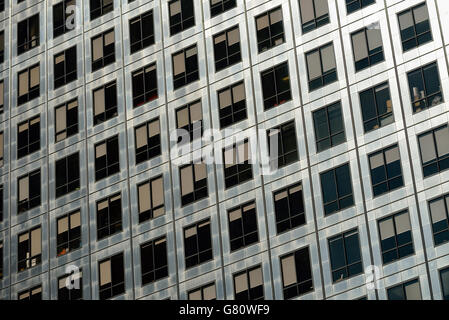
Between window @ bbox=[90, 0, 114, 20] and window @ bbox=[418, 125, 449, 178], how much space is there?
2263cm

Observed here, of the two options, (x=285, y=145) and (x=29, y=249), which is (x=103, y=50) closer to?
(x=29, y=249)

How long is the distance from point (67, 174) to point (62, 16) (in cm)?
1035

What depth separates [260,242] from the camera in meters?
58.6

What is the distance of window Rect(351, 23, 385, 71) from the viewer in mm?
58469

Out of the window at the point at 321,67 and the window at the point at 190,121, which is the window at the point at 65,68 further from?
the window at the point at 321,67

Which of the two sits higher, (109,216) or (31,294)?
(109,216)

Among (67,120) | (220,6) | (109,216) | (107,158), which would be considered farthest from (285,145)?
(67,120)

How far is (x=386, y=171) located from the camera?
56.1 meters

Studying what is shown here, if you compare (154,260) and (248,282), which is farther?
(154,260)

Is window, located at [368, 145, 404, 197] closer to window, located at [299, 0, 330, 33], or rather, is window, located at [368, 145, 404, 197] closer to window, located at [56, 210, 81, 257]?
window, located at [299, 0, 330, 33]

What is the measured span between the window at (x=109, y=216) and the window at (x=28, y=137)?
23.3 ft

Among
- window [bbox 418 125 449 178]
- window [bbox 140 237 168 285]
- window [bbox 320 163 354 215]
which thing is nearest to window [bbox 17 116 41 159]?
window [bbox 140 237 168 285]
